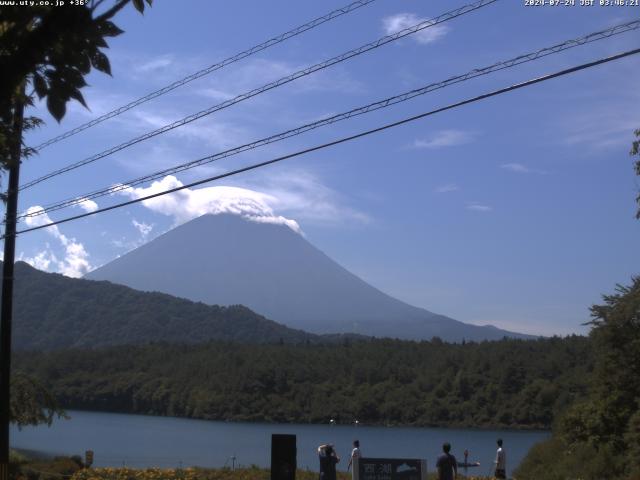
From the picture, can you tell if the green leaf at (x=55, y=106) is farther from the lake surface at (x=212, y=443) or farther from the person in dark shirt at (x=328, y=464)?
the lake surface at (x=212, y=443)

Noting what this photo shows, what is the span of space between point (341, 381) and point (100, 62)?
99.4 m

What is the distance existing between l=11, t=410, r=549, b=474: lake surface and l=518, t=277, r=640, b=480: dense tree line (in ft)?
45.2

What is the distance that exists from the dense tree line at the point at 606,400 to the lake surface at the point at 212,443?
45.2 feet

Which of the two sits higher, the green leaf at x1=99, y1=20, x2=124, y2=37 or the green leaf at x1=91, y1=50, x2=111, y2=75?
the green leaf at x1=99, y1=20, x2=124, y2=37

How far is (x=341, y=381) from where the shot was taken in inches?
4026

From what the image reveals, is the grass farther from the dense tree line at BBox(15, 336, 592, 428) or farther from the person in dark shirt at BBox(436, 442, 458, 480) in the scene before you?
the dense tree line at BBox(15, 336, 592, 428)

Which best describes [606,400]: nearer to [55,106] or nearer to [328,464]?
[328,464]

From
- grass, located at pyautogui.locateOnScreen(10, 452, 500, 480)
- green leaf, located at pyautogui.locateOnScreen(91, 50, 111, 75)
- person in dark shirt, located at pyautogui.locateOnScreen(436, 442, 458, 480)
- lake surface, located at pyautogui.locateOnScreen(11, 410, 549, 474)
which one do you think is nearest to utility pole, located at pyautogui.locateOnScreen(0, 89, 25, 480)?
grass, located at pyautogui.locateOnScreen(10, 452, 500, 480)

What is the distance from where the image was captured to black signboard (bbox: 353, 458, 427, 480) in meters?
13.3

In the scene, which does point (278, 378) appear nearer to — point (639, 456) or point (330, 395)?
point (330, 395)

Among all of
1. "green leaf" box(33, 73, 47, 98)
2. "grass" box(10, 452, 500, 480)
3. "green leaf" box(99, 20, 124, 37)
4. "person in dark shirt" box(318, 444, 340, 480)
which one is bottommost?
"grass" box(10, 452, 500, 480)

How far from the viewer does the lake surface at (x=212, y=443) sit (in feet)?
140

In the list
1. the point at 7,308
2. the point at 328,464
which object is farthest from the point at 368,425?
the point at 7,308

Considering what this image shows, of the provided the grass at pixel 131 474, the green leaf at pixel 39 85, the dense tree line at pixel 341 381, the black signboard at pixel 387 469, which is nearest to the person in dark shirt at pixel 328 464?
the grass at pixel 131 474
